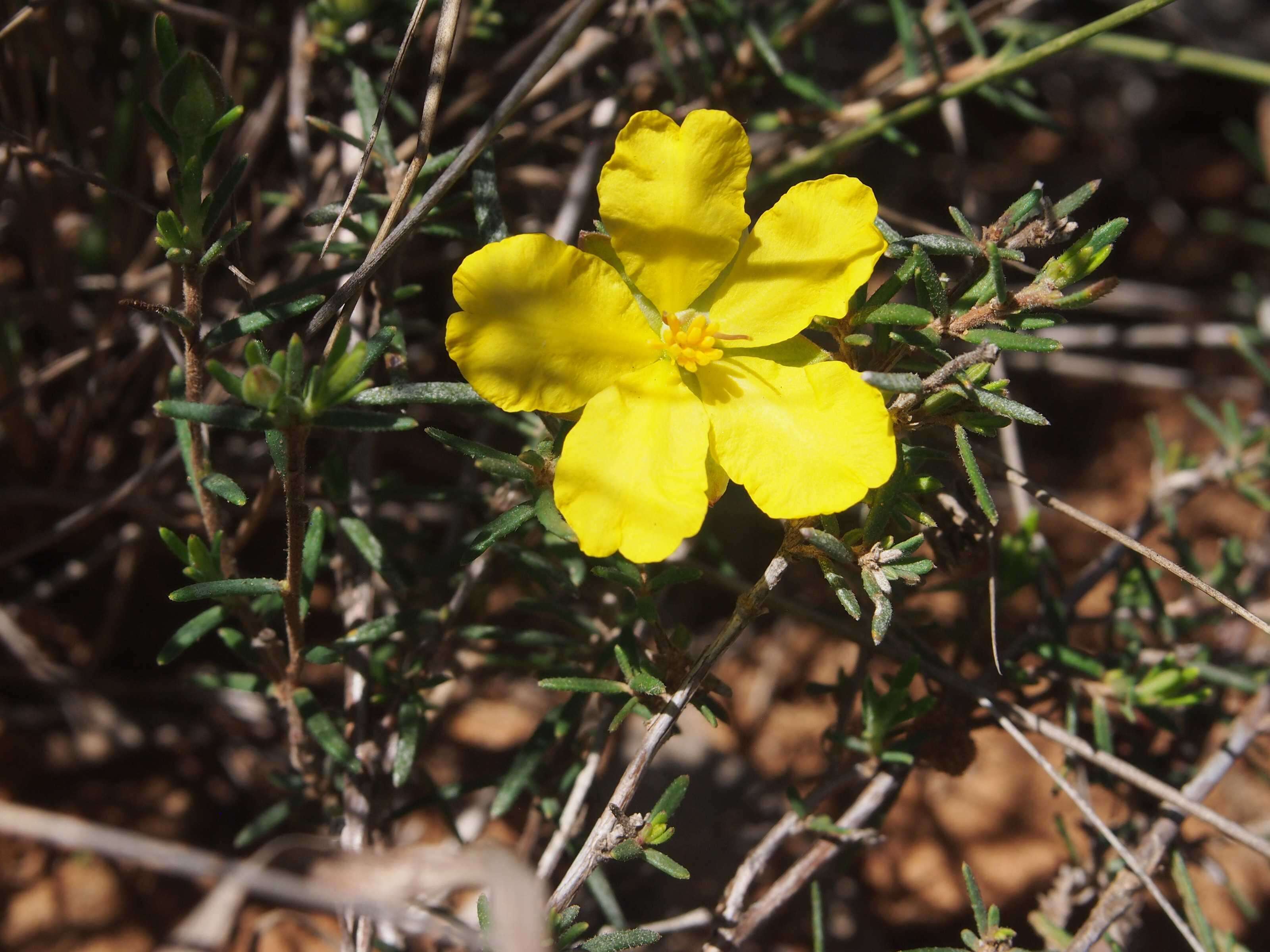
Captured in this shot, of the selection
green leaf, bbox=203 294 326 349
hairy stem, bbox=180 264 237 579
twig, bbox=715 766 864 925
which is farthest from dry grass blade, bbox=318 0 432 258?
twig, bbox=715 766 864 925

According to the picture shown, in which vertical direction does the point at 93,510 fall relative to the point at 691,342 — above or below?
below

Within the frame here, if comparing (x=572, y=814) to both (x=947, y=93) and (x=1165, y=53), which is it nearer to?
(x=947, y=93)

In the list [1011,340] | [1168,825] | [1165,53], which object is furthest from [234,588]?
[1165,53]

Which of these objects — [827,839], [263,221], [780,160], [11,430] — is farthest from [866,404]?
[11,430]

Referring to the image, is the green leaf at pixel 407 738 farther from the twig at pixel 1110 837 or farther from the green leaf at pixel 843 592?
the twig at pixel 1110 837

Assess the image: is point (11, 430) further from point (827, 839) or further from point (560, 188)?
point (827, 839)

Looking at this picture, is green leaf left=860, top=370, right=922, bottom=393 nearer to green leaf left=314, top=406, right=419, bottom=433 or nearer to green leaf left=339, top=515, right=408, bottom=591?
green leaf left=314, top=406, right=419, bottom=433
